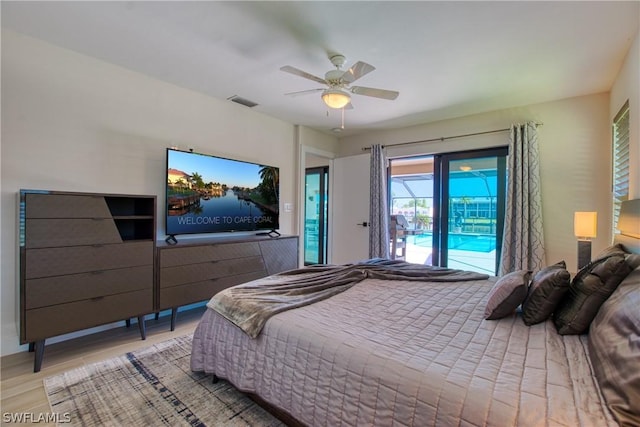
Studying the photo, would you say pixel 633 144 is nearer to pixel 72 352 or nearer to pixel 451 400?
pixel 451 400

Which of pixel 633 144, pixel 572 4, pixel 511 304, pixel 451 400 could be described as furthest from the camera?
pixel 633 144

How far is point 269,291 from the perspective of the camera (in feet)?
6.45

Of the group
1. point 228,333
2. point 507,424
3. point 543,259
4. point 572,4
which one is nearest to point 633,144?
point 572,4

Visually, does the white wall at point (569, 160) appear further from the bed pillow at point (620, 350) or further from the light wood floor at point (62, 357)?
the light wood floor at point (62, 357)

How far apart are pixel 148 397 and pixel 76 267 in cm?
119

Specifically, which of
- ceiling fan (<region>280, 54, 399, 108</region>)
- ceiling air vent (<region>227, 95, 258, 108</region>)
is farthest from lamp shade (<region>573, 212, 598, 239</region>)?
ceiling air vent (<region>227, 95, 258, 108</region>)

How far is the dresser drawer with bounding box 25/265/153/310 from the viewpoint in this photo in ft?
6.98

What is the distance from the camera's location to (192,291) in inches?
117

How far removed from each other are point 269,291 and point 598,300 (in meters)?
1.73

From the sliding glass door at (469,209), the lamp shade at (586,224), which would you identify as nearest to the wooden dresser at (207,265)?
the sliding glass door at (469,209)

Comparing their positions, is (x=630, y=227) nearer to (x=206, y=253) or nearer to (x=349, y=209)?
(x=206, y=253)

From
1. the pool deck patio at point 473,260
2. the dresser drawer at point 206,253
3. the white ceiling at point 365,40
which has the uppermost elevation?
the white ceiling at point 365,40

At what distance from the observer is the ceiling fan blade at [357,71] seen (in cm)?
212

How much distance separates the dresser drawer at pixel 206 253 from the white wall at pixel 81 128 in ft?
1.62
